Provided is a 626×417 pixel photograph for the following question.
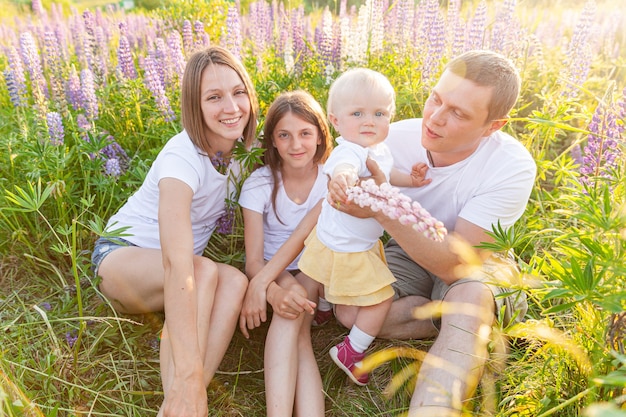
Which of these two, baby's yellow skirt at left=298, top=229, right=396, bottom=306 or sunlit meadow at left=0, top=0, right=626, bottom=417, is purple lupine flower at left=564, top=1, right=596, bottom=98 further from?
baby's yellow skirt at left=298, top=229, right=396, bottom=306

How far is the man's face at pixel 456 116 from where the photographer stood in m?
2.00

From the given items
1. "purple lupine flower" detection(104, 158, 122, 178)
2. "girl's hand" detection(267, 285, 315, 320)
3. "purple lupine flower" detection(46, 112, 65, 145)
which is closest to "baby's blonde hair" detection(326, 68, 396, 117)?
"girl's hand" detection(267, 285, 315, 320)

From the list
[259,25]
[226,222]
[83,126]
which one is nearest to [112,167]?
[83,126]

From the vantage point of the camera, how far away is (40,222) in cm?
282

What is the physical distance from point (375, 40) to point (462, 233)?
1.73 m

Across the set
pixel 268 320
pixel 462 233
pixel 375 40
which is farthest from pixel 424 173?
pixel 375 40

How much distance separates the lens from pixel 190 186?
218cm

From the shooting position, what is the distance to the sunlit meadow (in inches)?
61.5

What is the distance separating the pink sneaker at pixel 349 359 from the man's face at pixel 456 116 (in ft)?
2.88

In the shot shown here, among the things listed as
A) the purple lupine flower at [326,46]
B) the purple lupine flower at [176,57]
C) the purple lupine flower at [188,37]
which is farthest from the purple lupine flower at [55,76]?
the purple lupine flower at [326,46]

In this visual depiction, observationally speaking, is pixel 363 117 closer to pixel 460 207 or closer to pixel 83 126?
pixel 460 207

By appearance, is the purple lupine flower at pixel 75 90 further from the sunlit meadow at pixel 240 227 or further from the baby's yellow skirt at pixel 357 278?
the baby's yellow skirt at pixel 357 278

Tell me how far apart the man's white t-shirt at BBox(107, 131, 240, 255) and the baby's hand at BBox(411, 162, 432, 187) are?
849 millimetres

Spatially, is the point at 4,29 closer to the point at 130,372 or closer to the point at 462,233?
the point at 130,372
